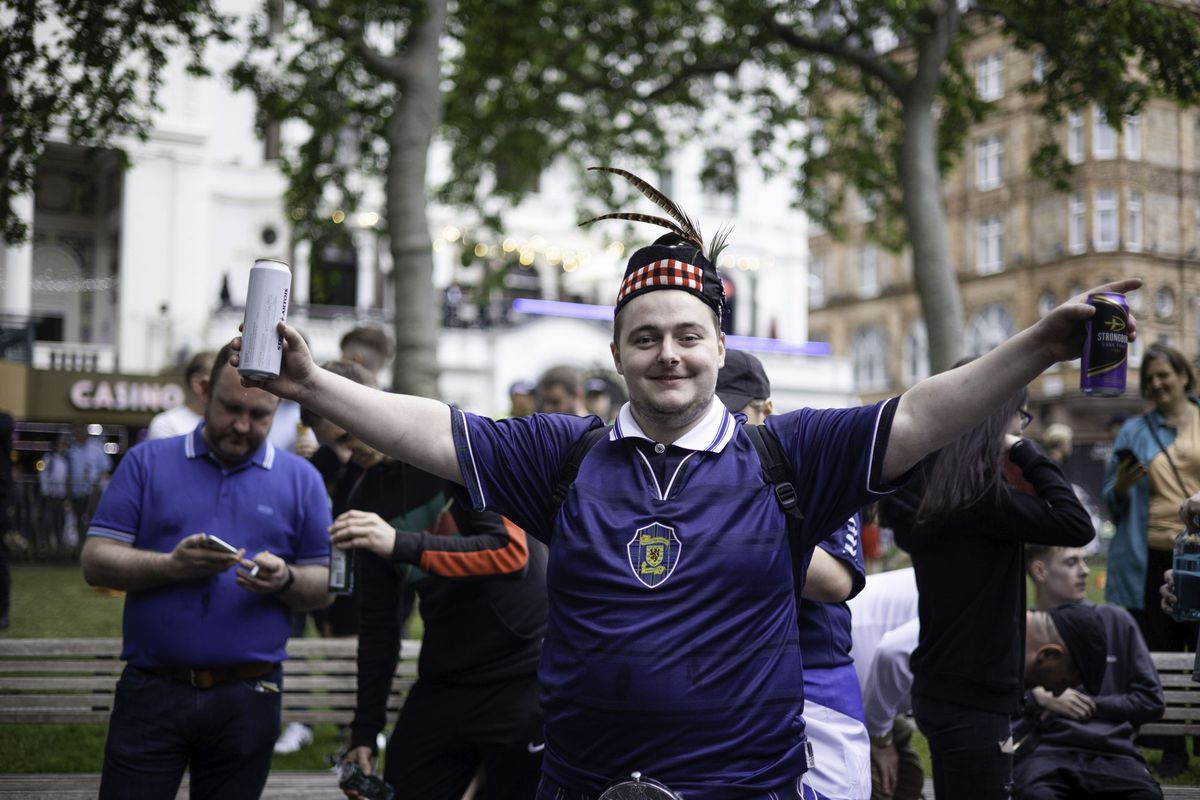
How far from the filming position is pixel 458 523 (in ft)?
14.9

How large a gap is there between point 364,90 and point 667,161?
6.51 metres

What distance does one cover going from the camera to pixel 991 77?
50.2 m

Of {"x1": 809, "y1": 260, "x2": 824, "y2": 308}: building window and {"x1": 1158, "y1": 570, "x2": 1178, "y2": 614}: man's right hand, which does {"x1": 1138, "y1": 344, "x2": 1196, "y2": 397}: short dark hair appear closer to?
{"x1": 1158, "y1": 570, "x2": 1178, "y2": 614}: man's right hand

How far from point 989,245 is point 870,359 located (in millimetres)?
9362

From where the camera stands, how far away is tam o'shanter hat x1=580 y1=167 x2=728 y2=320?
3029 millimetres

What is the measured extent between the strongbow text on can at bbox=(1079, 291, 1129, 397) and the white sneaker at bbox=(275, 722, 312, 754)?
5.89m

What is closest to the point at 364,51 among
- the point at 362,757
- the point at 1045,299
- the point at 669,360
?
the point at 362,757

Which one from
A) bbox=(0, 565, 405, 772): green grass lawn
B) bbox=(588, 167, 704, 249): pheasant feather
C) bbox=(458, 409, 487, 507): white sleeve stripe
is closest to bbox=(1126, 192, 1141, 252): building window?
bbox=(0, 565, 405, 772): green grass lawn

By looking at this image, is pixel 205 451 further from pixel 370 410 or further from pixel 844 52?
pixel 844 52

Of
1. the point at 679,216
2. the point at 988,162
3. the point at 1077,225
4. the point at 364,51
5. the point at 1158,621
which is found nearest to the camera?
the point at 679,216

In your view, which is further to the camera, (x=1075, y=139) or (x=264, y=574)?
(x=1075, y=139)

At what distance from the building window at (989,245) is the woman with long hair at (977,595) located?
167 ft

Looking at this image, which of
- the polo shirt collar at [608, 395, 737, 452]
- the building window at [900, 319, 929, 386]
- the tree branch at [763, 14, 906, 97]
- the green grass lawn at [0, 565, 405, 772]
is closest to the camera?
the polo shirt collar at [608, 395, 737, 452]

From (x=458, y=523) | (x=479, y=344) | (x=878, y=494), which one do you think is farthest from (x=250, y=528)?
(x=479, y=344)
